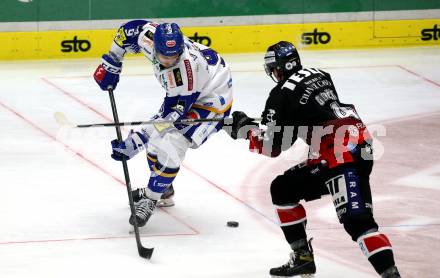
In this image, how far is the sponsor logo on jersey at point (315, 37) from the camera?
43.5 feet

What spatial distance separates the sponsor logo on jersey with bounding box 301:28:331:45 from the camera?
13250 millimetres

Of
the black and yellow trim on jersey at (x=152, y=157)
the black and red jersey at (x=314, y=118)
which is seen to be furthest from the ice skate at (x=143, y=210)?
the black and red jersey at (x=314, y=118)

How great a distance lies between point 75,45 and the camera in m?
12.6

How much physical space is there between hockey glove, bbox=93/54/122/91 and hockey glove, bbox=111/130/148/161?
50 cm

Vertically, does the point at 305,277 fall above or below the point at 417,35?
above

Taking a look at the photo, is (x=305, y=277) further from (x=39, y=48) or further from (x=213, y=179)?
(x=39, y=48)

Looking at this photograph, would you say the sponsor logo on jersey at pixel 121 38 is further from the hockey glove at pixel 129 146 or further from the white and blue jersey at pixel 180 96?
the hockey glove at pixel 129 146

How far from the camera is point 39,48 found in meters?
12.5

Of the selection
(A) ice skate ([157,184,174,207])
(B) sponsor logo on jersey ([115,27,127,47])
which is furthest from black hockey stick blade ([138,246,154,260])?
(B) sponsor logo on jersey ([115,27,127,47])

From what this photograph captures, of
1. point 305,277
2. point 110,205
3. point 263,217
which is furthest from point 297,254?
point 110,205

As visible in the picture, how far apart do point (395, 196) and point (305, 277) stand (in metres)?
1.91

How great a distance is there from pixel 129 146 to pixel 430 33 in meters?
6.95

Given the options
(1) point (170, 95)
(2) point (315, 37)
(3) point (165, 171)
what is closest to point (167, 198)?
(3) point (165, 171)

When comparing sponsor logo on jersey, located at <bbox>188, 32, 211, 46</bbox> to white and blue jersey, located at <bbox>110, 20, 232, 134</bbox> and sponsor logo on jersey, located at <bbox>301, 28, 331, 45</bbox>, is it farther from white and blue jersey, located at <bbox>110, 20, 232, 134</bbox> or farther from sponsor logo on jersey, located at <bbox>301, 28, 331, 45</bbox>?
white and blue jersey, located at <bbox>110, 20, 232, 134</bbox>
